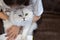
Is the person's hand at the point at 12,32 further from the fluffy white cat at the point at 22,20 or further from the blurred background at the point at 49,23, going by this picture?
the blurred background at the point at 49,23

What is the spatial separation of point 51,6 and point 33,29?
0.87ft

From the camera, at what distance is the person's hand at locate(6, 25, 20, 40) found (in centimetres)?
101

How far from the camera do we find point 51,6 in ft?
4.01

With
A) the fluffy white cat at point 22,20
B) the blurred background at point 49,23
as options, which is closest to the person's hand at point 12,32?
the fluffy white cat at point 22,20

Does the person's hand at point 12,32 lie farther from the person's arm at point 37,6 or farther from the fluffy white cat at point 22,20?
the person's arm at point 37,6

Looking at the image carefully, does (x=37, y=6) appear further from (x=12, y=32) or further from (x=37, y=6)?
(x=12, y=32)

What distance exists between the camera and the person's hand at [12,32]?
3.32ft

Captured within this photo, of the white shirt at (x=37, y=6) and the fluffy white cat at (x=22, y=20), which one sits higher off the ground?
the white shirt at (x=37, y=6)

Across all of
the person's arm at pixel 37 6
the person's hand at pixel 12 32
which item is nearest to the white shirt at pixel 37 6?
the person's arm at pixel 37 6

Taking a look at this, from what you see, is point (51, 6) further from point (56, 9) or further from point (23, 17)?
point (23, 17)

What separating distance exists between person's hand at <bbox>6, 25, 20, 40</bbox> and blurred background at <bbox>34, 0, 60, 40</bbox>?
12 cm

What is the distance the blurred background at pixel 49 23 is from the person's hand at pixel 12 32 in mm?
121

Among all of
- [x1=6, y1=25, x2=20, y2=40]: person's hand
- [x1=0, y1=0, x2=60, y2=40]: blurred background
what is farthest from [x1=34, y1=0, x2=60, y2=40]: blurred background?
[x1=6, y1=25, x2=20, y2=40]: person's hand

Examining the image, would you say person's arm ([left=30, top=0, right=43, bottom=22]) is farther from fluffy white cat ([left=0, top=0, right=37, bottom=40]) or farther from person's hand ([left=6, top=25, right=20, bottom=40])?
person's hand ([left=6, top=25, right=20, bottom=40])
